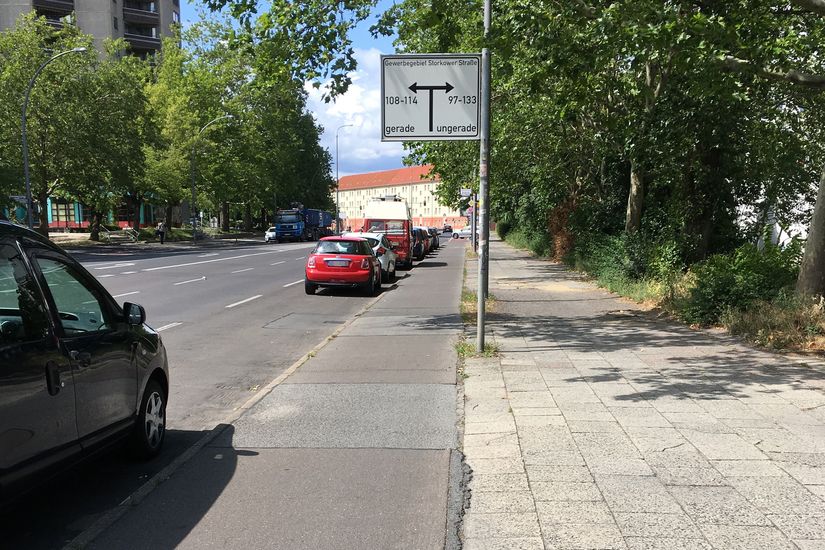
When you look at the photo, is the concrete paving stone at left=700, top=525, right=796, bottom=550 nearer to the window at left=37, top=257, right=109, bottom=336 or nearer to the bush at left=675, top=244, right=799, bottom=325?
the window at left=37, top=257, right=109, bottom=336

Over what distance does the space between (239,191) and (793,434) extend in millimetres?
60543

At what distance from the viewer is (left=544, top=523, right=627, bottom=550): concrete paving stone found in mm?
3021

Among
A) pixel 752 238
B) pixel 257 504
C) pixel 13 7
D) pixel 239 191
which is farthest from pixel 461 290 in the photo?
pixel 13 7

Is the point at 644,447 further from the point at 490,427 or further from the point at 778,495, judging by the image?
the point at 490,427

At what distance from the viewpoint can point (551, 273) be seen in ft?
67.6

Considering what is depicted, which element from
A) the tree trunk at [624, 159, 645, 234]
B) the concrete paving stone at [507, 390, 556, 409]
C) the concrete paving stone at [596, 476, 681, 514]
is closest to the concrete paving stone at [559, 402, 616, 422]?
the concrete paving stone at [507, 390, 556, 409]

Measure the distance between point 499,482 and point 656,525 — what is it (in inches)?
37.4

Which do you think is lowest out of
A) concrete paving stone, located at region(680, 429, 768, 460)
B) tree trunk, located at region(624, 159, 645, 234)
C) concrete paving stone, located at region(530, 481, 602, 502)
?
concrete paving stone, located at region(530, 481, 602, 502)

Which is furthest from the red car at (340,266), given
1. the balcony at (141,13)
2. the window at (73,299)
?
the balcony at (141,13)

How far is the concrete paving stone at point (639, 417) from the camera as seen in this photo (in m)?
4.84

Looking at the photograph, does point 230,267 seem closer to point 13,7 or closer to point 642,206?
point 642,206

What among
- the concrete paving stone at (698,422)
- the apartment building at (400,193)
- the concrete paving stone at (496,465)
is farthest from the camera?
the apartment building at (400,193)

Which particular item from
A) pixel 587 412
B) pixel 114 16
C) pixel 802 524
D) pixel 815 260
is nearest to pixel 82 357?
pixel 587 412

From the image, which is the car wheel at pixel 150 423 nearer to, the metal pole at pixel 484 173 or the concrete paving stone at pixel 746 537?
the concrete paving stone at pixel 746 537
